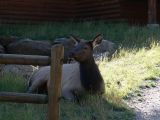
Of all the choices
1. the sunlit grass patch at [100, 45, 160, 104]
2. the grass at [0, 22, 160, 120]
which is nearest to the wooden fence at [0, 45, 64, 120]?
the grass at [0, 22, 160, 120]

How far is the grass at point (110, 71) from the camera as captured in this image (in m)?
6.98

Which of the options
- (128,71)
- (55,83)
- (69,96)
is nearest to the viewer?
(55,83)

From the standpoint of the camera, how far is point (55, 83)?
218 inches

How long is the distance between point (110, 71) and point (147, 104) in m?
2.34

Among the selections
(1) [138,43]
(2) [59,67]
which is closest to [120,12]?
(1) [138,43]

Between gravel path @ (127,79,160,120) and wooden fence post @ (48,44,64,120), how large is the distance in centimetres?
189

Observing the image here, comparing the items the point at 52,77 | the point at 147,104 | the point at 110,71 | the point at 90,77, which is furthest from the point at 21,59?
the point at 110,71

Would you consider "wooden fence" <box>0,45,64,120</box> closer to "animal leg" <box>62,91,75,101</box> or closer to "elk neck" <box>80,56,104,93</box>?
"animal leg" <box>62,91,75,101</box>

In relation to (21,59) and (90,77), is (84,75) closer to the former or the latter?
(90,77)

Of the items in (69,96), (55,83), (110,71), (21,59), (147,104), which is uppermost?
(21,59)

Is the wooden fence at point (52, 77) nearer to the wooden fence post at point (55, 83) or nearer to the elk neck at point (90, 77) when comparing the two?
the wooden fence post at point (55, 83)

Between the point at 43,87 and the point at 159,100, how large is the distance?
2.16m

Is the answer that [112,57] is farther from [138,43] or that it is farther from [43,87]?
[43,87]

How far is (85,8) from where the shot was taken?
2145cm
